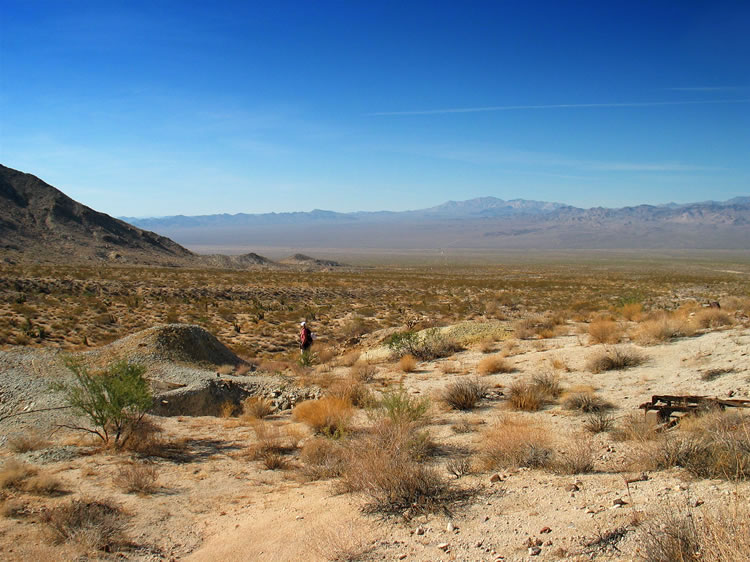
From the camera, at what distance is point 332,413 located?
8766 mm

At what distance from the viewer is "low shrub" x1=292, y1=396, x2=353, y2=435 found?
848 cm

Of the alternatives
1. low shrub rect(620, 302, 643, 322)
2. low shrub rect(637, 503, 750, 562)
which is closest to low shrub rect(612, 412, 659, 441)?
low shrub rect(637, 503, 750, 562)

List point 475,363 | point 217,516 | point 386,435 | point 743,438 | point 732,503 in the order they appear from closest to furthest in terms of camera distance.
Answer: point 732,503 < point 743,438 < point 217,516 < point 386,435 < point 475,363

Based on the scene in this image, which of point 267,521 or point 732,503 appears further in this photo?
point 267,521

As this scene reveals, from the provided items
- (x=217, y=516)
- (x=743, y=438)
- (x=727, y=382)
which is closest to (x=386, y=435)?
(x=217, y=516)

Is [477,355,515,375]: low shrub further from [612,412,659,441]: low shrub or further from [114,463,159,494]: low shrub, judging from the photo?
[114,463,159,494]: low shrub

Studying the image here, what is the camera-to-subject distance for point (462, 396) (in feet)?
31.0

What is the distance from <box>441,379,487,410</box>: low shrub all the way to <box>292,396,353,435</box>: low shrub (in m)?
1.96

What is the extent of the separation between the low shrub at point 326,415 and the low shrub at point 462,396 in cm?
196

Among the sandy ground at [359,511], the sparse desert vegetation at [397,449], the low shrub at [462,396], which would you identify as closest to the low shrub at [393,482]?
the sparse desert vegetation at [397,449]

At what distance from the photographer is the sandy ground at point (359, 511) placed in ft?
13.9

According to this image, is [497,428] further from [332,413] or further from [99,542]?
[99,542]

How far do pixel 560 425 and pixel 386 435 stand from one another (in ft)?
9.66

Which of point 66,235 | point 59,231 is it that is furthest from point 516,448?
point 59,231
